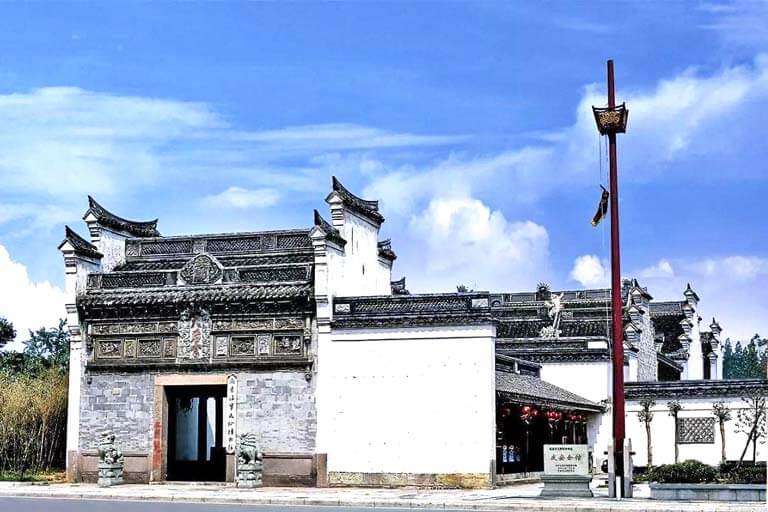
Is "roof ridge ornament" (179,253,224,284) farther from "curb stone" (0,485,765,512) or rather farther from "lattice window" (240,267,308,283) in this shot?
"curb stone" (0,485,765,512)

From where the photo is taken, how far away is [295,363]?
101 ft

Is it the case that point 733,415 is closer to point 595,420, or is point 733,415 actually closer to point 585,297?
point 595,420

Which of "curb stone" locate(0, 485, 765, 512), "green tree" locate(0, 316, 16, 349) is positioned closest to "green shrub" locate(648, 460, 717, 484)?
"curb stone" locate(0, 485, 765, 512)

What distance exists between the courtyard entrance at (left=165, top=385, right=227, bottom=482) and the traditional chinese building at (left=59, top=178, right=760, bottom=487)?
0.10 metres

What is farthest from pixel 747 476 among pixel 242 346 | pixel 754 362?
pixel 754 362

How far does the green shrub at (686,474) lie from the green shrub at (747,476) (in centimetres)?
41

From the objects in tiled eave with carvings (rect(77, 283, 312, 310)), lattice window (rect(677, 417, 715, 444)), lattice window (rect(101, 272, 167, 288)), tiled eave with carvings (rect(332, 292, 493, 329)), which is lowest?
lattice window (rect(677, 417, 715, 444))

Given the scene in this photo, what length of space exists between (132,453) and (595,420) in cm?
1529

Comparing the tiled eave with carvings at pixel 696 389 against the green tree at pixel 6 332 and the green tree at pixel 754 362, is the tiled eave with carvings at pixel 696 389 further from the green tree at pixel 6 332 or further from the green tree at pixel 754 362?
the green tree at pixel 754 362

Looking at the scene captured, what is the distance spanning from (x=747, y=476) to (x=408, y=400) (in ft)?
28.2

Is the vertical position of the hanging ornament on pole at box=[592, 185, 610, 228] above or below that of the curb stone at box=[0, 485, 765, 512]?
above

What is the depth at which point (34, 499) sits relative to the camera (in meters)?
26.8

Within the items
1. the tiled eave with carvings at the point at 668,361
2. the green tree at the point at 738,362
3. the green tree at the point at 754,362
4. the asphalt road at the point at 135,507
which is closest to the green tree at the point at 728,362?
the green tree at the point at 738,362

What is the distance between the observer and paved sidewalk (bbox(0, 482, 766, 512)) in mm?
22703
